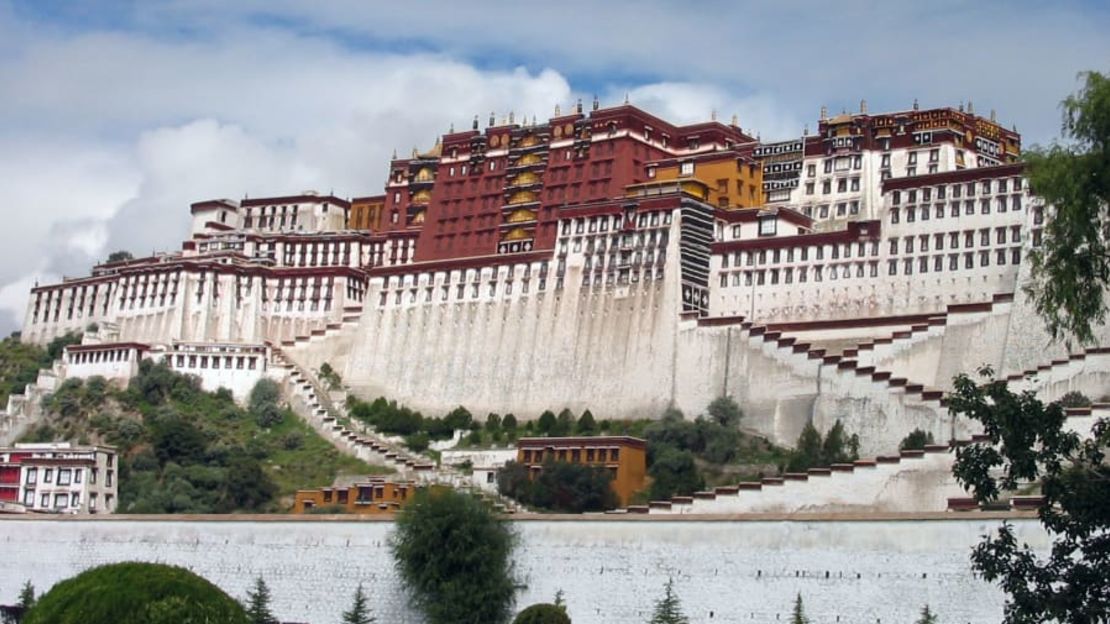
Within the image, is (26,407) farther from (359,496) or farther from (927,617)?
(927,617)

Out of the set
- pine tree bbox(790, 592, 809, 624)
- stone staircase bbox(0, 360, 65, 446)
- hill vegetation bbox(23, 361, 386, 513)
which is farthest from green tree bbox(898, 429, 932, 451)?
stone staircase bbox(0, 360, 65, 446)

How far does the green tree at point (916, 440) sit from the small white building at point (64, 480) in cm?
3494

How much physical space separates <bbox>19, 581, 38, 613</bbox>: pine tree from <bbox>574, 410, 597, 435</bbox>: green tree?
27.7 m

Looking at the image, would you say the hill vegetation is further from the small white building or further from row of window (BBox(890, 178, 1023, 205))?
row of window (BBox(890, 178, 1023, 205))

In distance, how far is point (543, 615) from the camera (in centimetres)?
4456

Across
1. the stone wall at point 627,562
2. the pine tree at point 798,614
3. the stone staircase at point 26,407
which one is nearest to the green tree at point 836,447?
the stone wall at point 627,562

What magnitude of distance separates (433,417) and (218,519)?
3325cm

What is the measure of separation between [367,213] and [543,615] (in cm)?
7053

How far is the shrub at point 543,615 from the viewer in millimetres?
44344

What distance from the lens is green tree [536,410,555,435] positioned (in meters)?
82.9

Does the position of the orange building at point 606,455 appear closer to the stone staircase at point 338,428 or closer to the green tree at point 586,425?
the green tree at point 586,425

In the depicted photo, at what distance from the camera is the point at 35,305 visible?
11638 centimetres

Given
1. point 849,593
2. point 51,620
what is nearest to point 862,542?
point 849,593

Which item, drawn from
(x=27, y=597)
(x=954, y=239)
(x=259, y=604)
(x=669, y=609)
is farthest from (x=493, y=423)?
(x=669, y=609)
